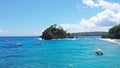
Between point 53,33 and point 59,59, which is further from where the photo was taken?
point 53,33

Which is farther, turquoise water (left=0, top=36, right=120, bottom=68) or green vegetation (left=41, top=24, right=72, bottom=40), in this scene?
green vegetation (left=41, top=24, right=72, bottom=40)

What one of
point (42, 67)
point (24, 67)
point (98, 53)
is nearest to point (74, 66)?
point (42, 67)

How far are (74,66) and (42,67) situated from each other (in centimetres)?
493

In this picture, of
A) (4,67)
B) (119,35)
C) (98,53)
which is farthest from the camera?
(119,35)

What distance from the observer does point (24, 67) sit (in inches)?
1371

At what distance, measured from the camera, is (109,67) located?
115 feet

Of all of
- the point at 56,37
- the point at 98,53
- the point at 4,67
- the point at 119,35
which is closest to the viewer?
the point at 4,67

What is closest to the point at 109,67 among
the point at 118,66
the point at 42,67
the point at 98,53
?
the point at 118,66

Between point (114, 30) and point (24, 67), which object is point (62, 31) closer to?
point (114, 30)

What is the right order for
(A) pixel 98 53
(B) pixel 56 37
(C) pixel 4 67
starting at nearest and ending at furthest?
1. (C) pixel 4 67
2. (A) pixel 98 53
3. (B) pixel 56 37

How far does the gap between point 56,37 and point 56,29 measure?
7.13 meters

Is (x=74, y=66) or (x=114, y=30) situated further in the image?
(x=114, y=30)

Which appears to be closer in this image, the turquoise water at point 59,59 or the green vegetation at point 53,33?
the turquoise water at point 59,59

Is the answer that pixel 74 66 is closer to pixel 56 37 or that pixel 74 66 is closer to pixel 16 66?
pixel 16 66
